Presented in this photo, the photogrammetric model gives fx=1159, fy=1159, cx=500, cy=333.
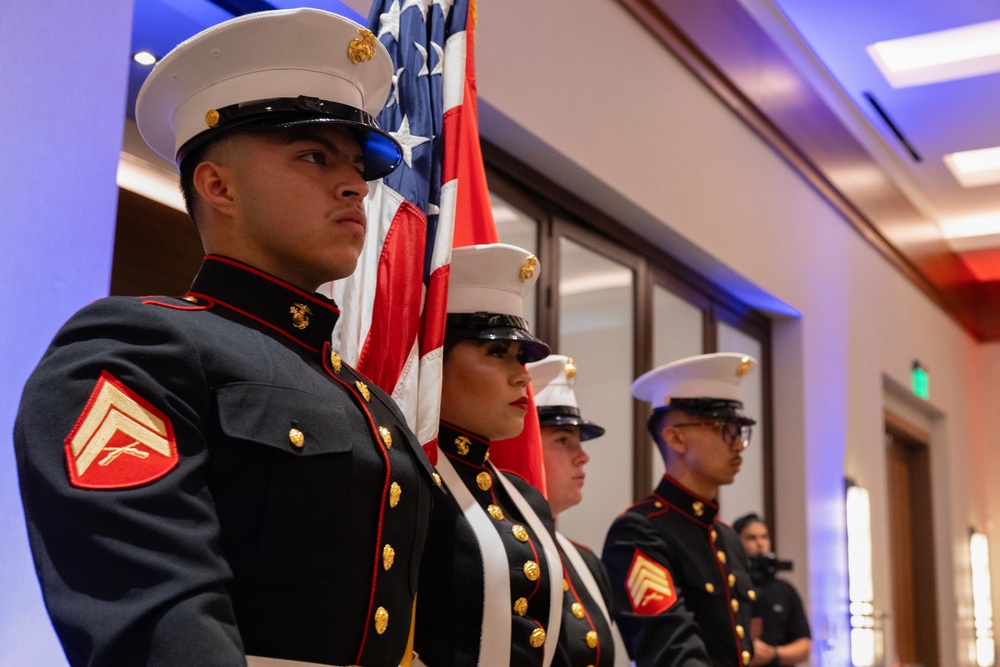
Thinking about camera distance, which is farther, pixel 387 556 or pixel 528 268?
pixel 528 268

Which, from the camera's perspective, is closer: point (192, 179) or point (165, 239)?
point (192, 179)

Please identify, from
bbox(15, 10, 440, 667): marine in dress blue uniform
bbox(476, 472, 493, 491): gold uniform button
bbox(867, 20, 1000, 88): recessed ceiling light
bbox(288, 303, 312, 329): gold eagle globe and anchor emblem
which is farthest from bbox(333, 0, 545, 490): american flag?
bbox(867, 20, 1000, 88): recessed ceiling light

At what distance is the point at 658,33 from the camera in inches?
195

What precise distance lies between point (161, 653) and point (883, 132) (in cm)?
691

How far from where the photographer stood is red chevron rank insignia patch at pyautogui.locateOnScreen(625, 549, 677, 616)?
2.85m

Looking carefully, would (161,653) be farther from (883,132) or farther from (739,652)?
(883,132)

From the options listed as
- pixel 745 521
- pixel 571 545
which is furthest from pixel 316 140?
pixel 745 521

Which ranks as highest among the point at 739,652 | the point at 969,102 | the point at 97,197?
the point at 969,102

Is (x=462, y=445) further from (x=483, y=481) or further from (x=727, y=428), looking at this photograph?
(x=727, y=428)

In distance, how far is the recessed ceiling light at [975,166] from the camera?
299 inches

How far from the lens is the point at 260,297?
4.72 ft

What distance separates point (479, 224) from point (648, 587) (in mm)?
1016

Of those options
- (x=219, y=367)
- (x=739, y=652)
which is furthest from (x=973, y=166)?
(x=219, y=367)

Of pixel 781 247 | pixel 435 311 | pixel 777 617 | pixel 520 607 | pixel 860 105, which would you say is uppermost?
pixel 860 105
